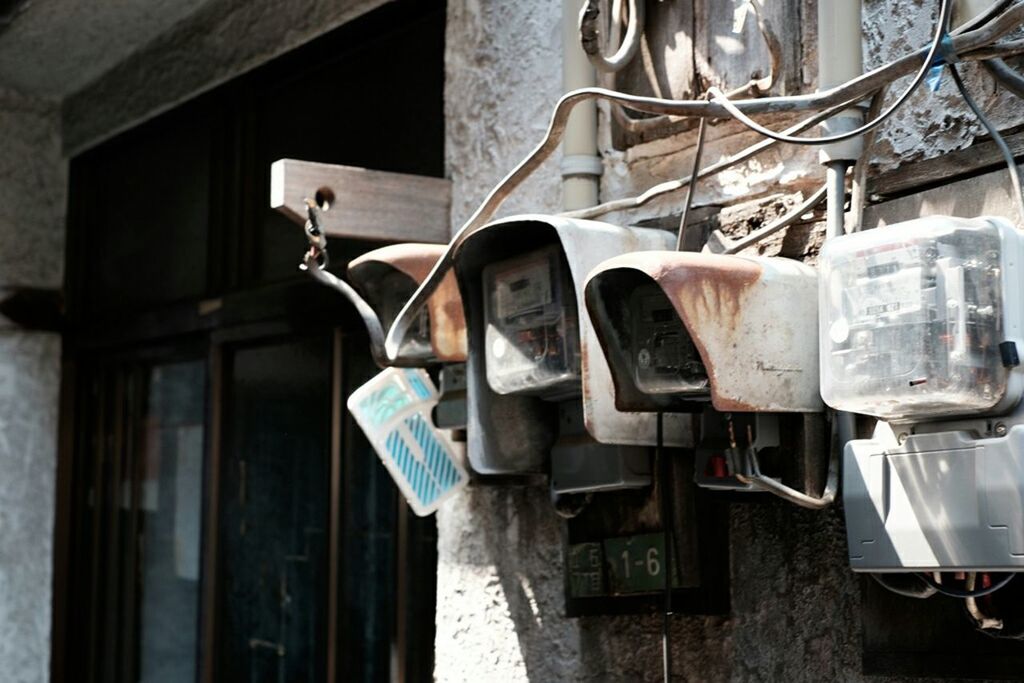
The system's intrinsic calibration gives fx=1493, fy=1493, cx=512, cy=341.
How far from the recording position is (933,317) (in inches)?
74.2

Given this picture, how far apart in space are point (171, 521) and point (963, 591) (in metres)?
3.20

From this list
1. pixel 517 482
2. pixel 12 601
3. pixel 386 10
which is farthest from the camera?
pixel 12 601

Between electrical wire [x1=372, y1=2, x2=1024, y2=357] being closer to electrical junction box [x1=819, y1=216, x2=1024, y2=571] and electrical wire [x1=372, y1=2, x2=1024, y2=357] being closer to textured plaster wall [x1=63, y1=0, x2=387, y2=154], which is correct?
electrical junction box [x1=819, y1=216, x2=1024, y2=571]

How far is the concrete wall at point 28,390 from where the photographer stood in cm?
517

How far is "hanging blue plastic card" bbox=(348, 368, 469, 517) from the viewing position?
9.73ft

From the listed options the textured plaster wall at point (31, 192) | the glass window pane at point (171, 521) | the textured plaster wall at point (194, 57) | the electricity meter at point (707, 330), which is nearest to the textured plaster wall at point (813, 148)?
the electricity meter at point (707, 330)

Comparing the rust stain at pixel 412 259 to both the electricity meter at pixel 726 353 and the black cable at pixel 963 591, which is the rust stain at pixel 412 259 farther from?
the black cable at pixel 963 591

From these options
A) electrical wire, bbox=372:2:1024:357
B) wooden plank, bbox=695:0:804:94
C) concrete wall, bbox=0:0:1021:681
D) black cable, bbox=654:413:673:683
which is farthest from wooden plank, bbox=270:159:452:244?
black cable, bbox=654:413:673:683

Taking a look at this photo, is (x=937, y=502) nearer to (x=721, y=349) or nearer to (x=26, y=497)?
(x=721, y=349)

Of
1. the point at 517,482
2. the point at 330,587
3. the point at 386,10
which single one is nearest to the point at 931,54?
the point at 517,482

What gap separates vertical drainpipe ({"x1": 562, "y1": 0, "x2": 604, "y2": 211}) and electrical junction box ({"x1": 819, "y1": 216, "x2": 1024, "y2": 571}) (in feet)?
3.13

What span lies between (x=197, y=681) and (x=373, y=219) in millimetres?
1930

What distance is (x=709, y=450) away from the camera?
7.92 ft

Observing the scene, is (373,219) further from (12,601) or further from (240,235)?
(12,601)
